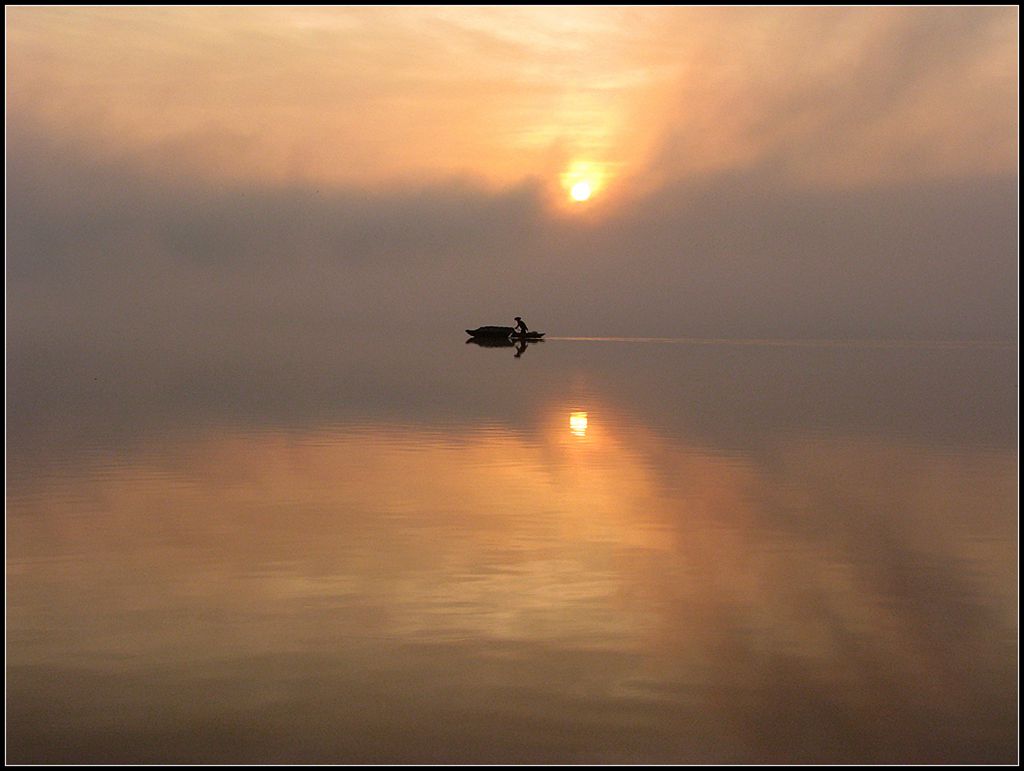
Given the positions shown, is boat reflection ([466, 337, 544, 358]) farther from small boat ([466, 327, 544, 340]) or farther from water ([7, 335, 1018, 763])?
water ([7, 335, 1018, 763])

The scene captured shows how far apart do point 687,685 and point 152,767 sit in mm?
5263

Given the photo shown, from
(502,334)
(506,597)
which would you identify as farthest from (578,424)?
(502,334)

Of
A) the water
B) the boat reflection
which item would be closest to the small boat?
the boat reflection

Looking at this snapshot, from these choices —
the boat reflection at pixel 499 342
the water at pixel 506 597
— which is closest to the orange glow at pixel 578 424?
the water at pixel 506 597

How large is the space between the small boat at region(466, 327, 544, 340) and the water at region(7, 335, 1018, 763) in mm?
89687

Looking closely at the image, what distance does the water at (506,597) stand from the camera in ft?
31.8

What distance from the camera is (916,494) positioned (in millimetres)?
22828

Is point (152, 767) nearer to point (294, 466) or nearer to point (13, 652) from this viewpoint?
point (13, 652)

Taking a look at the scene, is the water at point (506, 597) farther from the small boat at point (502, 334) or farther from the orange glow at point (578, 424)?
the small boat at point (502, 334)

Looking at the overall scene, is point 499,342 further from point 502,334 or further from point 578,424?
point 578,424

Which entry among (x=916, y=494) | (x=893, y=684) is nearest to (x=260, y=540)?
(x=893, y=684)

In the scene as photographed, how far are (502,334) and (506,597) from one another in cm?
11138

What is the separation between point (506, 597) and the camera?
13.7 metres

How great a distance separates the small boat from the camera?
122m
